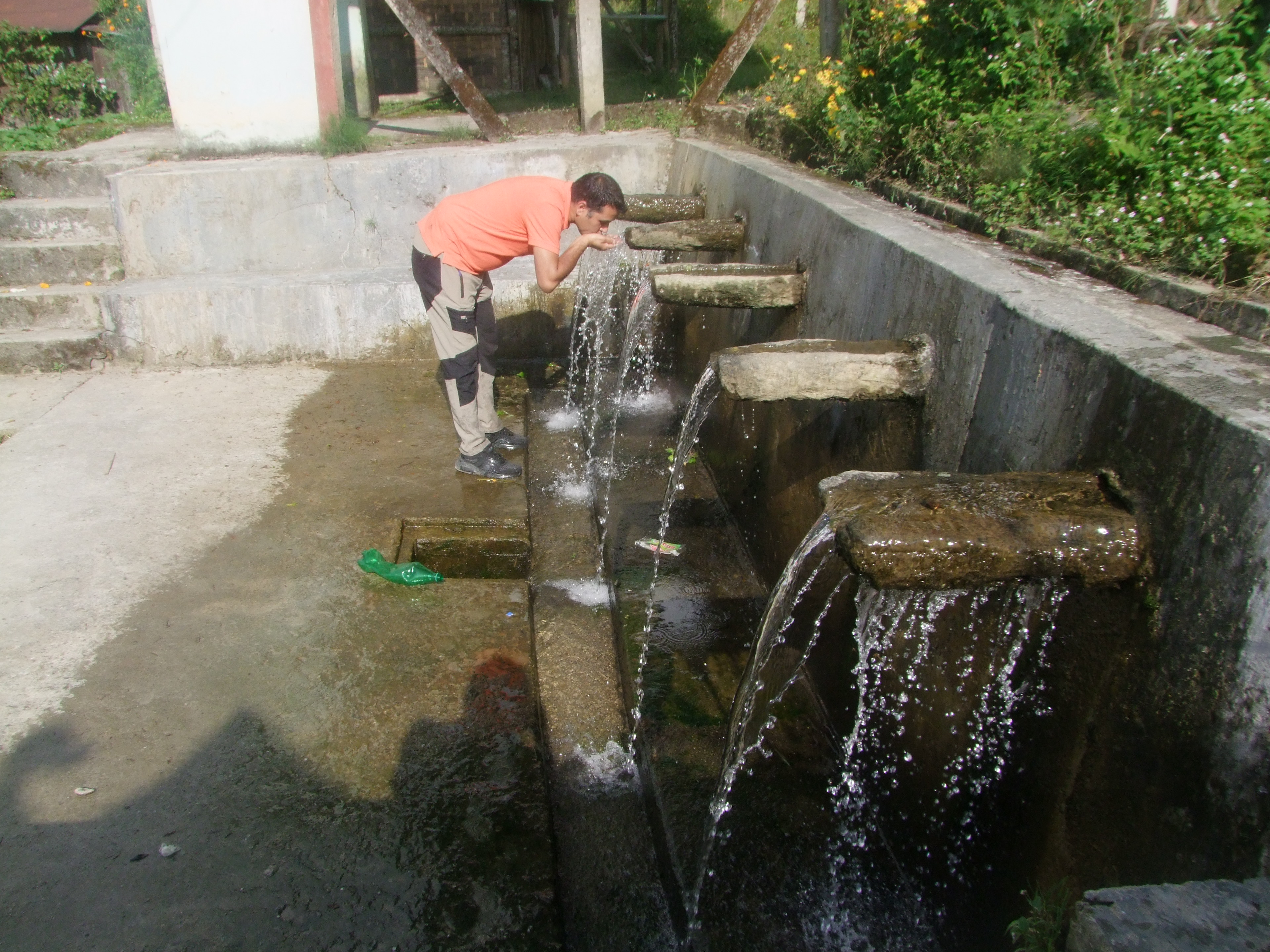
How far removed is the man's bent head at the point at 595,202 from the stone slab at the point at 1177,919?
12.2 ft

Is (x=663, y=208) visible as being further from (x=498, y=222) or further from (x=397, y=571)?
(x=397, y=571)

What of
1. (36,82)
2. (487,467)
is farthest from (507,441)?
(36,82)

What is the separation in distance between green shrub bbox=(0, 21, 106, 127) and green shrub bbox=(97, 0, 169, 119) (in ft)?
2.20

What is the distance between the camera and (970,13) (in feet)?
13.2

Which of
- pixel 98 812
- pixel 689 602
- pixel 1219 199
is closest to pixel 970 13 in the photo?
pixel 1219 199

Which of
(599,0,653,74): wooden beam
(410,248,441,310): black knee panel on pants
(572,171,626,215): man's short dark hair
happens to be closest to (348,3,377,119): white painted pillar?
(599,0,653,74): wooden beam

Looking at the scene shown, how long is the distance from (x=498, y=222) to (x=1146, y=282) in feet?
9.92

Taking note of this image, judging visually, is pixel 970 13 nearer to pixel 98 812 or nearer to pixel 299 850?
pixel 299 850

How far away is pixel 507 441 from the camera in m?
5.30

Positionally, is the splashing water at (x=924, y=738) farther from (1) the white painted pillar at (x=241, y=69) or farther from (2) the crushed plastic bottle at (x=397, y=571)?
(1) the white painted pillar at (x=241, y=69)

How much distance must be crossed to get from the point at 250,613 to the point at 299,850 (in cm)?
131

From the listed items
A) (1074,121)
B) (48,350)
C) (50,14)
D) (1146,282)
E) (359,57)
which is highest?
(50,14)

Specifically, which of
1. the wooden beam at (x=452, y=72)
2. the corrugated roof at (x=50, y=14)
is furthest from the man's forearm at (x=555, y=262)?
the corrugated roof at (x=50, y=14)

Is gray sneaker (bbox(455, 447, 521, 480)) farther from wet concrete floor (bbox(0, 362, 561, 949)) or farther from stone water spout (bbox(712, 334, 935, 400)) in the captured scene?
stone water spout (bbox(712, 334, 935, 400))
